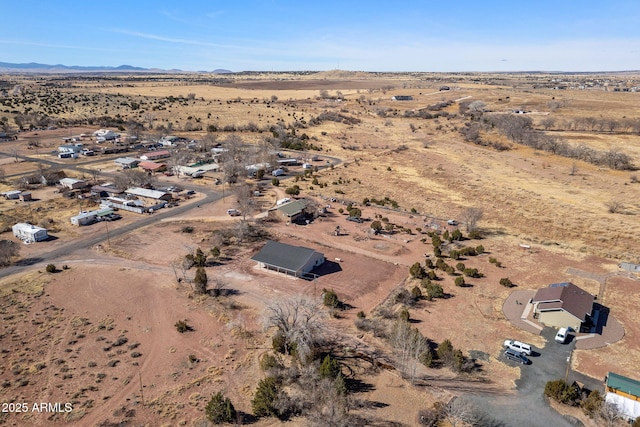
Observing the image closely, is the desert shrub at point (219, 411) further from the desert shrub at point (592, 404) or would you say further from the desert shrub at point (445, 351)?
the desert shrub at point (592, 404)

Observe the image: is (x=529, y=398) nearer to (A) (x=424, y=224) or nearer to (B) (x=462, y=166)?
(A) (x=424, y=224)

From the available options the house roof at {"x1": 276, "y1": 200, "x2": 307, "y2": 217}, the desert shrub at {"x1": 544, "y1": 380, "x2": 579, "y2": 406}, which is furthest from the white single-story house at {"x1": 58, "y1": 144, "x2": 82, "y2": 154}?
the desert shrub at {"x1": 544, "y1": 380, "x2": 579, "y2": 406}

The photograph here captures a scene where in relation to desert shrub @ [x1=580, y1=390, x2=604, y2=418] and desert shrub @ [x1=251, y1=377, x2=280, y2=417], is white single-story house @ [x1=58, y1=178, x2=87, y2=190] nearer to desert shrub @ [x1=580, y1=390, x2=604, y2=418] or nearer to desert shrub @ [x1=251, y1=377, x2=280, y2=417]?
desert shrub @ [x1=251, y1=377, x2=280, y2=417]

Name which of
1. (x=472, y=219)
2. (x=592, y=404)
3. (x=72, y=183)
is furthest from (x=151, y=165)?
(x=592, y=404)

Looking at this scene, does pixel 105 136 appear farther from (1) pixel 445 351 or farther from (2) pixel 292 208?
(1) pixel 445 351

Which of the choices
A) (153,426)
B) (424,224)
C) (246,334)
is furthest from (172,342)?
(424,224)

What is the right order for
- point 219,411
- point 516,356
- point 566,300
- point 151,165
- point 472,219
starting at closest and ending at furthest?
point 219,411 → point 516,356 → point 566,300 → point 472,219 → point 151,165

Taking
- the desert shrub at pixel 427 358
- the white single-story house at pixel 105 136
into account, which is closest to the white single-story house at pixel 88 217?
the desert shrub at pixel 427 358
